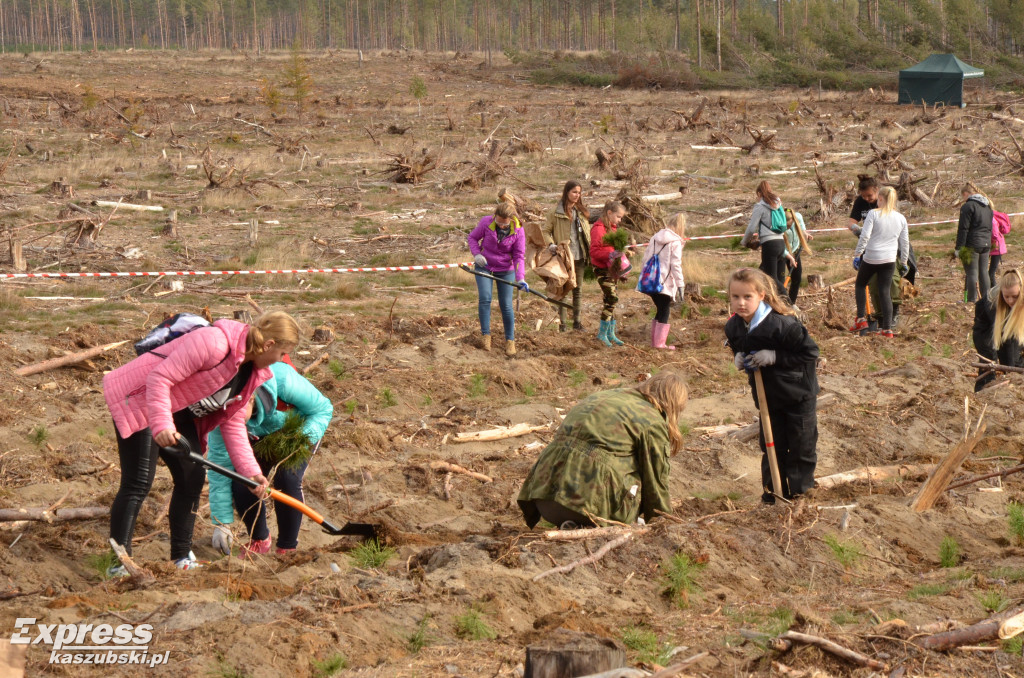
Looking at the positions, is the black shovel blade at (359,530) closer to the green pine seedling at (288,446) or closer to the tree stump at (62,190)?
the green pine seedling at (288,446)

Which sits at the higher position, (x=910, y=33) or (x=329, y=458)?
(x=910, y=33)

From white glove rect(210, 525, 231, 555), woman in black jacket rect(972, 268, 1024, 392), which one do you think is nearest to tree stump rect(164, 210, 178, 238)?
white glove rect(210, 525, 231, 555)

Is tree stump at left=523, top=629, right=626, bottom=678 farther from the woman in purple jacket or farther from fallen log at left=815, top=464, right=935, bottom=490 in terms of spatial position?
the woman in purple jacket

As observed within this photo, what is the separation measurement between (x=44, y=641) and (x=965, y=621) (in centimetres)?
395

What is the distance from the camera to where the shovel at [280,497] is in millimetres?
5219

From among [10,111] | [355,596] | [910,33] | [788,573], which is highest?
[910,33]

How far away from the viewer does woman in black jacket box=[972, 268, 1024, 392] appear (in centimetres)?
812

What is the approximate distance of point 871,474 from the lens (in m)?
7.81

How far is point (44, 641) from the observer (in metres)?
4.20

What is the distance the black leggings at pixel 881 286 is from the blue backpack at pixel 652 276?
249 cm

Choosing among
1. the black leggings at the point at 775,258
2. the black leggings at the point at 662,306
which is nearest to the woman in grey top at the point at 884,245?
the black leggings at the point at 775,258

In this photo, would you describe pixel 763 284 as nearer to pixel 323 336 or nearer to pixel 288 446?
pixel 288 446

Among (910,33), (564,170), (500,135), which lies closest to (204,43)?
(910,33)

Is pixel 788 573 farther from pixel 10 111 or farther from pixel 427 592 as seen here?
pixel 10 111
